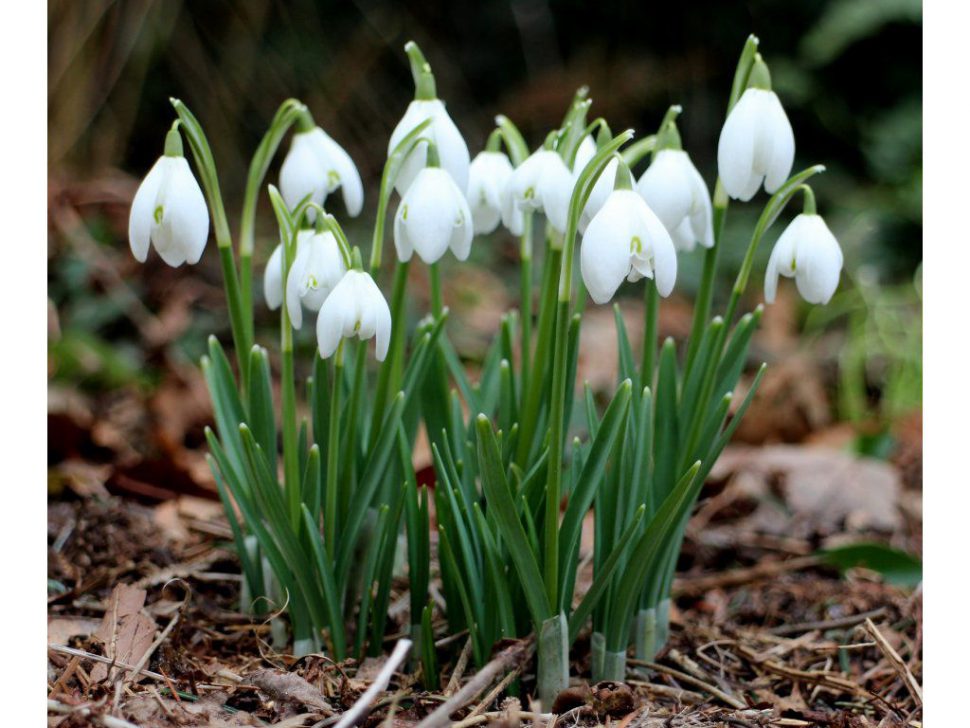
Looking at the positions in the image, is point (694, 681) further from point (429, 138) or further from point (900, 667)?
point (429, 138)

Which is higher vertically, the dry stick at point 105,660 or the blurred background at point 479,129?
the blurred background at point 479,129

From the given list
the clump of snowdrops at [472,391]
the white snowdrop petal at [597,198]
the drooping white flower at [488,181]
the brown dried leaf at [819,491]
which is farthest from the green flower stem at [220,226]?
the brown dried leaf at [819,491]

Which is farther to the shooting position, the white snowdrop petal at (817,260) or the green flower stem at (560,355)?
the white snowdrop petal at (817,260)

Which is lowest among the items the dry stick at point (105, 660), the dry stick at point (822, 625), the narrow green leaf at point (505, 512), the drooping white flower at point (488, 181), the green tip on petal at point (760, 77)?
the dry stick at point (822, 625)

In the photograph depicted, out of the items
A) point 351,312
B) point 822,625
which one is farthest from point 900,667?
point 351,312

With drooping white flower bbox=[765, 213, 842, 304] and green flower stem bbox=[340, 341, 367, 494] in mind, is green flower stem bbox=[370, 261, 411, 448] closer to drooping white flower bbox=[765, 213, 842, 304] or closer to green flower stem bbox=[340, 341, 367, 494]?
green flower stem bbox=[340, 341, 367, 494]

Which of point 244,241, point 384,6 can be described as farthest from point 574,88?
point 244,241

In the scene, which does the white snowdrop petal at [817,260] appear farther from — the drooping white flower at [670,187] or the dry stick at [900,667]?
the dry stick at [900,667]
